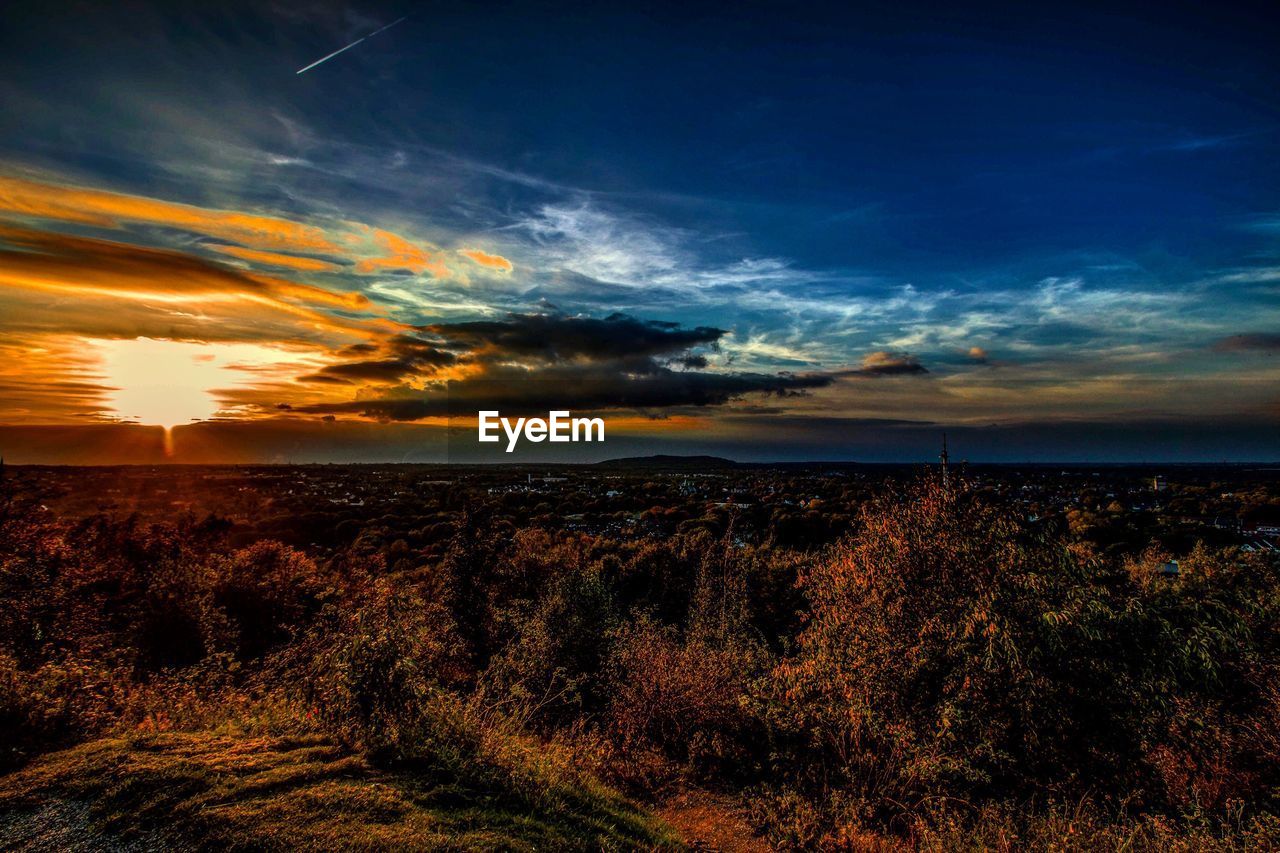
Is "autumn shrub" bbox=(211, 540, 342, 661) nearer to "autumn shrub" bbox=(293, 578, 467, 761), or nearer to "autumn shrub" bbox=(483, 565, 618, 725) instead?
A: "autumn shrub" bbox=(483, 565, 618, 725)

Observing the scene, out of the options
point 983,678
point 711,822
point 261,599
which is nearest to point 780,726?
point 711,822

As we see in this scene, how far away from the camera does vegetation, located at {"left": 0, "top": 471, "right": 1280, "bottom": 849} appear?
8125mm

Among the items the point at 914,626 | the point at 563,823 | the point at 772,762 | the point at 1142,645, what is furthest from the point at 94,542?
the point at 1142,645

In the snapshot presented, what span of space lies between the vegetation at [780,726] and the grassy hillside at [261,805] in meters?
0.05

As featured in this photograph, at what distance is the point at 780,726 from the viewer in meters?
12.9

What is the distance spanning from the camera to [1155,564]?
3012cm

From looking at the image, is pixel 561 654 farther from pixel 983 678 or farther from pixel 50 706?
pixel 983 678

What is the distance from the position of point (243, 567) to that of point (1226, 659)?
105ft

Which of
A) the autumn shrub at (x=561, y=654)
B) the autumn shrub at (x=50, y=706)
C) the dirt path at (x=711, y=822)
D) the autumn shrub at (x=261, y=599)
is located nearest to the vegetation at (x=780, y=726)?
the autumn shrub at (x=50, y=706)

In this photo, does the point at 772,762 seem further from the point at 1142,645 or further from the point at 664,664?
the point at 1142,645

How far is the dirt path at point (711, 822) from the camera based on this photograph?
1101 cm

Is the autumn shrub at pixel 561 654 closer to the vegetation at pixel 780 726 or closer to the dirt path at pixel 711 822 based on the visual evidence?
the vegetation at pixel 780 726

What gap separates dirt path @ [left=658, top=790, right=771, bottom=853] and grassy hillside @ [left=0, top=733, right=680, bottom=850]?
1507mm

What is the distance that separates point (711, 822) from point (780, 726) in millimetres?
2421
